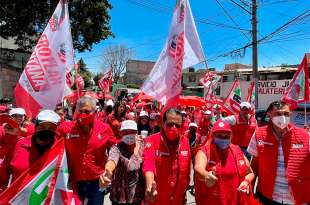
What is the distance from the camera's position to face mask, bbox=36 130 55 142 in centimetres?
373

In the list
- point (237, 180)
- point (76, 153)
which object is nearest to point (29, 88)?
point (76, 153)

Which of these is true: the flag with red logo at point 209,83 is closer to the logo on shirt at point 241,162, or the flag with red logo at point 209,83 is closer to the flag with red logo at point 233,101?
the flag with red logo at point 233,101

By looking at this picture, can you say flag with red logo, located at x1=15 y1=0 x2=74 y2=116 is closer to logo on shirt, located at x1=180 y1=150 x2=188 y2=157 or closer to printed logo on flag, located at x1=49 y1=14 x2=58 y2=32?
printed logo on flag, located at x1=49 y1=14 x2=58 y2=32

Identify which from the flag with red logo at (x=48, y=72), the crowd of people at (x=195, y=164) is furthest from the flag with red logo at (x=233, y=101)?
the crowd of people at (x=195, y=164)

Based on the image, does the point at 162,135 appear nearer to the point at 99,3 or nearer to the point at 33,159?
the point at 33,159

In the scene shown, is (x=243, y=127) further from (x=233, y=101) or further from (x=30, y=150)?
(x=30, y=150)

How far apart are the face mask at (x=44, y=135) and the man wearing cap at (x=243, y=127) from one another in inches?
185

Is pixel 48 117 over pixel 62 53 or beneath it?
beneath

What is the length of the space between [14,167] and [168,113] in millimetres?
1516

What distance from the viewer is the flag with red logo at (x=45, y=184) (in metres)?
3.49

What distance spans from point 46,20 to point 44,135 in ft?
70.5

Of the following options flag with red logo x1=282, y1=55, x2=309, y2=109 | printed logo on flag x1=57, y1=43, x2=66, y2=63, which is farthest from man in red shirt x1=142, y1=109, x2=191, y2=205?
flag with red logo x1=282, y1=55, x2=309, y2=109

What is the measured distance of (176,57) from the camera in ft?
21.5

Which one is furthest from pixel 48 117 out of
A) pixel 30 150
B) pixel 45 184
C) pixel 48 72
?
pixel 48 72
